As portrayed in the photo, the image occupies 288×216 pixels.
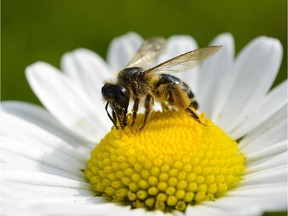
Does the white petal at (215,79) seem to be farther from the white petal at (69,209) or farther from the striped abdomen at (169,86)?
the white petal at (69,209)

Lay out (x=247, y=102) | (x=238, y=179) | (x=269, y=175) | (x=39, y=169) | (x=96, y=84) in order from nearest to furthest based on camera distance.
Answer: (x=269, y=175) < (x=238, y=179) < (x=39, y=169) < (x=247, y=102) < (x=96, y=84)

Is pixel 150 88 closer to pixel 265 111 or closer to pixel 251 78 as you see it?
pixel 265 111

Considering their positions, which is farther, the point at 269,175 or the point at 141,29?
the point at 141,29

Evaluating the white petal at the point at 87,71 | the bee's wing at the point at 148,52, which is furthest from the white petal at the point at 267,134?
the white petal at the point at 87,71

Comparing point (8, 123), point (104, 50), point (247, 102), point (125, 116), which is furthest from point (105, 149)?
point (104, 50)

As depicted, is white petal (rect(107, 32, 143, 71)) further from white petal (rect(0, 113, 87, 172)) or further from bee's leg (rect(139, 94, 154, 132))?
bee's leg (rect(139, 94, 154, 132))

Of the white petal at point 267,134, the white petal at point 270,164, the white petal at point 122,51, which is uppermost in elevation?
the white petal at point 122,51

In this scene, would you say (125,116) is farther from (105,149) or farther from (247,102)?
(247,102)
